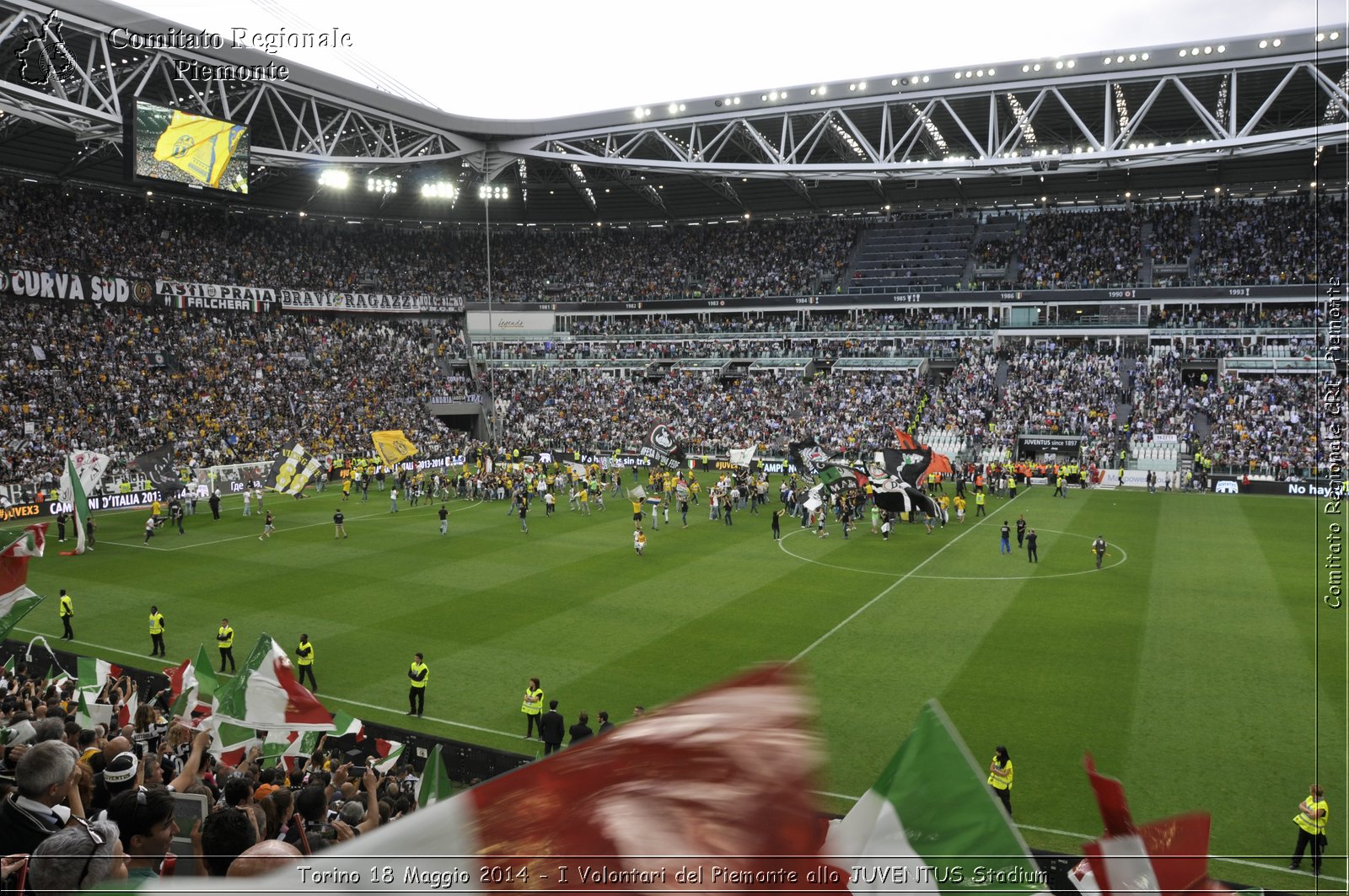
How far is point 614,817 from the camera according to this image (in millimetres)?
2504

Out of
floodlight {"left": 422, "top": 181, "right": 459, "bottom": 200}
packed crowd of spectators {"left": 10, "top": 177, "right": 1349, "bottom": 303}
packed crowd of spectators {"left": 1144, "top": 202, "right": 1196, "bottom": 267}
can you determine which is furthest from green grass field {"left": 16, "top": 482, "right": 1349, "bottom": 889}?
floodlight {"left": 422, "top": 181, "right": 459, "bottom": 200}

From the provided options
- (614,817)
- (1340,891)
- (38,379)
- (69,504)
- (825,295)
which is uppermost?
(825,295)

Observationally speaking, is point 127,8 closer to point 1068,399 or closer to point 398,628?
point 398,628

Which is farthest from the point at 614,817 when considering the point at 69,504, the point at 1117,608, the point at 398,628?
the point at 69,504

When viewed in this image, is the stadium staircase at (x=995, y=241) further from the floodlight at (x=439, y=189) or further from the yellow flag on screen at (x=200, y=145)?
the yellow flag on screen at (x=200, y=145)

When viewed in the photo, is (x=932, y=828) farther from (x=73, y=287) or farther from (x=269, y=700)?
(x=73, y=287)

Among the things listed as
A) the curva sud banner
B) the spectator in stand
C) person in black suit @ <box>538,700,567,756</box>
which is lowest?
person in black suit @ <box>538,700,567,756</box>

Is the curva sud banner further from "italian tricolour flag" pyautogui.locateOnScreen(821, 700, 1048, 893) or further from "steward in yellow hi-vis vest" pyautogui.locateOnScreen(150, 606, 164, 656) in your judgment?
"italian tricolour flag" pyautogui.locateOnScreen(821, 700, 1048, 893)

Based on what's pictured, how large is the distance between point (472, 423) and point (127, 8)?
37.1 m

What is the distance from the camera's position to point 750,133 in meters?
52.7

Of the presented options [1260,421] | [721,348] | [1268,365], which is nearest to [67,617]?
[721,348]

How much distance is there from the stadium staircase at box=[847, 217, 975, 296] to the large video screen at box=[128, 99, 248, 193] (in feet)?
140

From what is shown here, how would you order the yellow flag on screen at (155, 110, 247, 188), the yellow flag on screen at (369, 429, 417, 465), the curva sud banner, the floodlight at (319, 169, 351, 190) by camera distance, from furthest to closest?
the floodlight at (319, 169, 351, 190) → the curva sud banner → the yellow flag on screen at (369, 429, 417, 465) → the yellow flag on screen at (155, 110, 247, 188)

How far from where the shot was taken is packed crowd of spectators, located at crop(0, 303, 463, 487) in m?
45.7
